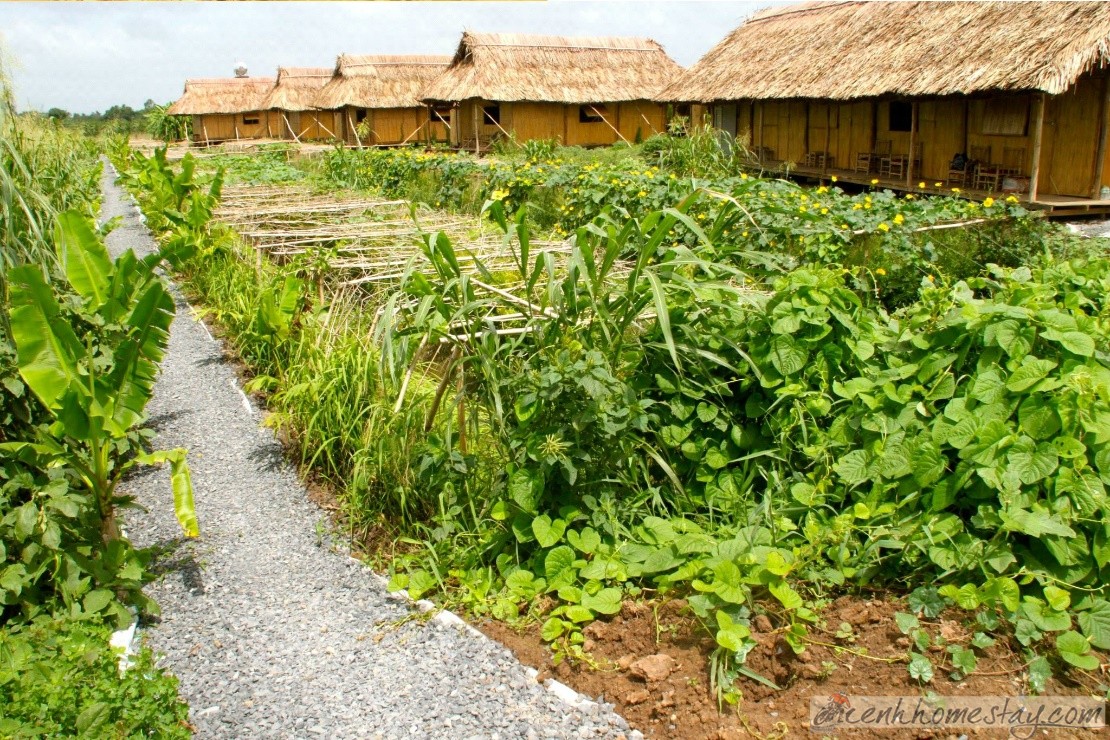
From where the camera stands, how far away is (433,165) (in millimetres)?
13695

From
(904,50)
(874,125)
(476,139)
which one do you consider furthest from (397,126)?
(904,50)

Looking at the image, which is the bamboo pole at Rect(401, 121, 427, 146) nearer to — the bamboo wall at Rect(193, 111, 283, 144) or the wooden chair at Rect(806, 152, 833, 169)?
the bamboo wall at Rect(193, 111, 283, 144)

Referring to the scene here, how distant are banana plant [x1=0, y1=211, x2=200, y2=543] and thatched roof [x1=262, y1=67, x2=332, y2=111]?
35.2 meters

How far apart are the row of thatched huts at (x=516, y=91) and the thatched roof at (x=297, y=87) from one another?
5.22 m

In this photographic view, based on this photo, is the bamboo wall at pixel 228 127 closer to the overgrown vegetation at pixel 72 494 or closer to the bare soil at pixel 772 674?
the overgrown vegetation at pixel 72 494

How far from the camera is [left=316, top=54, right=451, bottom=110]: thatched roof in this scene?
31000 mm

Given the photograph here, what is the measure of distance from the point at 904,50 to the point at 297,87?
30279 millimetres

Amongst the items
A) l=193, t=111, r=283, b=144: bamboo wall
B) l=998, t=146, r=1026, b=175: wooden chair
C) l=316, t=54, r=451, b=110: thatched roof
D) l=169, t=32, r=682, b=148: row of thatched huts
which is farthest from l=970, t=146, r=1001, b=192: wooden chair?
l=193, t=111, r=283, b=144: bamboo wall

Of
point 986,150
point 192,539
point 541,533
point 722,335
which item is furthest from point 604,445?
point 986,150

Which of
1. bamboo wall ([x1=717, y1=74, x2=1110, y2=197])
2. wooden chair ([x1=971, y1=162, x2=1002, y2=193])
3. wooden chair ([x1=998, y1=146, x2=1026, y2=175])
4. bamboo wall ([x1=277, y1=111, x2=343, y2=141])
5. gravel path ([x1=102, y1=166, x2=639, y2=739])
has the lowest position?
gravel path ([x1=102, y1=166, x2=639, y2=739])

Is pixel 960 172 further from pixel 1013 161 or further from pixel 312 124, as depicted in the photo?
pixel 312 124

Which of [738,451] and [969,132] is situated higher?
[969,132]

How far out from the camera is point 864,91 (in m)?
13.4

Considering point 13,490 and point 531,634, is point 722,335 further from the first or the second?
point 13,490
